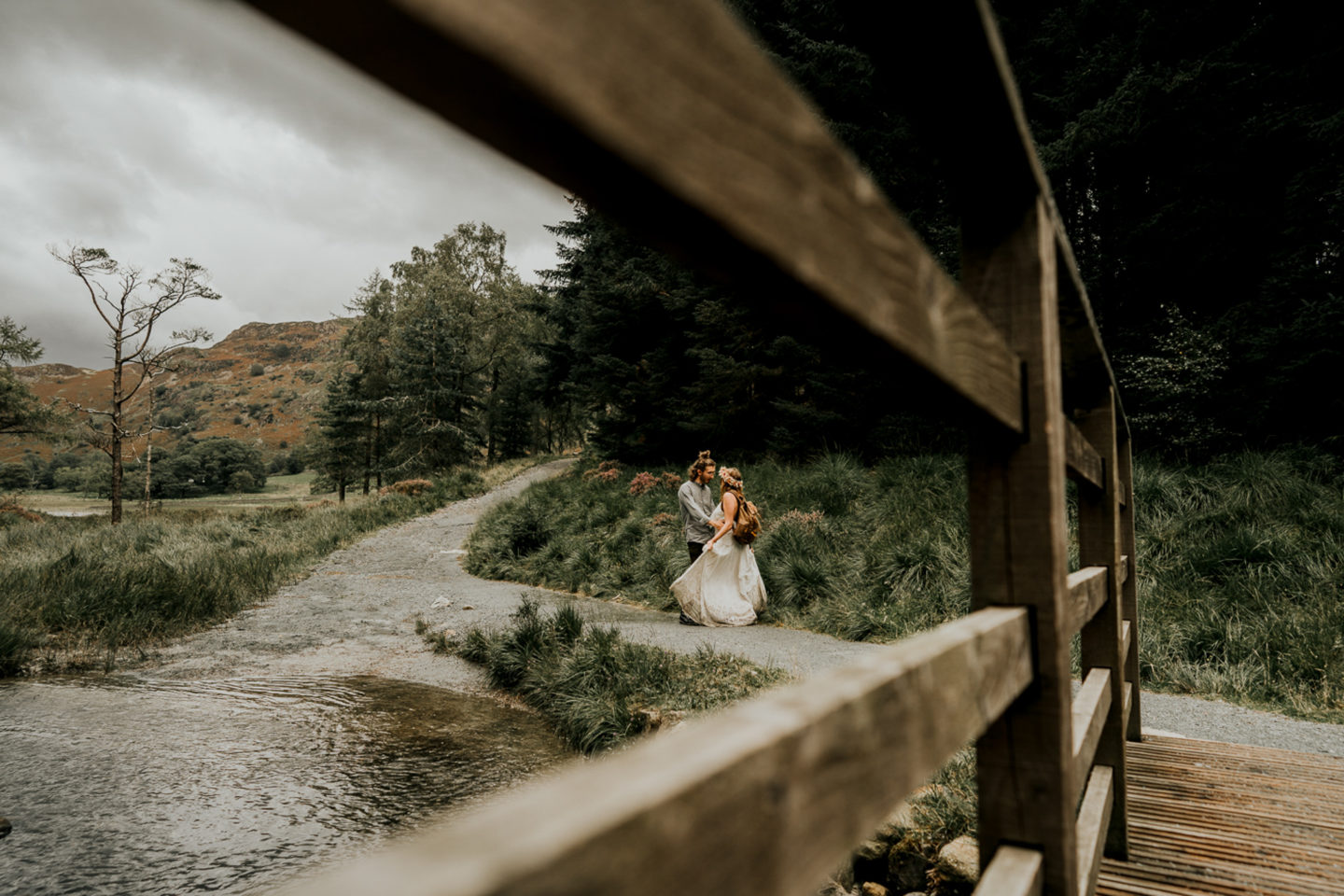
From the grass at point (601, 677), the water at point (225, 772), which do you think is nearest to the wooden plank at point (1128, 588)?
the grass at point (601, 677)

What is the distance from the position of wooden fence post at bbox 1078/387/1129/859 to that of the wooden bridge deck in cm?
17

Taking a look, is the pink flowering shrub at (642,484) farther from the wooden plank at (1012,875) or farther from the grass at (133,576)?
the wooden plank at (1012,875)

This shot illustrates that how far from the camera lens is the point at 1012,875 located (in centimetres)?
105

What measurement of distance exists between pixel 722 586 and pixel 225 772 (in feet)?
16.0

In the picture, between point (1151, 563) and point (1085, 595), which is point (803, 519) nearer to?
point (1151, 563)

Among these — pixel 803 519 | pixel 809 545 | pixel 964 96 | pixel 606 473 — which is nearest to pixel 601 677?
pixel 809 545

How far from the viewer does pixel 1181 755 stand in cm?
345

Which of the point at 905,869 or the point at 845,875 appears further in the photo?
the point at 845,875

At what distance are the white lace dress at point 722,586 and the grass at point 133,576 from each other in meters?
6.45

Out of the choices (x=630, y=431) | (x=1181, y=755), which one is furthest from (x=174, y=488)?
(x=1181, y=755)

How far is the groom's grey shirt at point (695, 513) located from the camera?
8.43 meters

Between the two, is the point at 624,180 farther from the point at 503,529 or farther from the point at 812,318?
the point at 503,529

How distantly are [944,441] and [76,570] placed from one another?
13.2m

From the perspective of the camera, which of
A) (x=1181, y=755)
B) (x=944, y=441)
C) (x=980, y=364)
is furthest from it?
(x=944, y=441)
